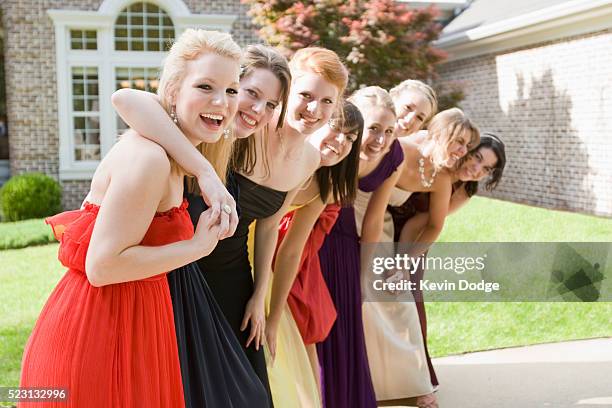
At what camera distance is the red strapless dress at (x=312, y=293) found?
3686 mm

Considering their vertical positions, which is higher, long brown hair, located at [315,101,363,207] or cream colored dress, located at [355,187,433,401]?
long brown hair, located at [315,101,363,207]

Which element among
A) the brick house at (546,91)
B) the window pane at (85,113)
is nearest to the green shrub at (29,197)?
the window pane at (85,113)

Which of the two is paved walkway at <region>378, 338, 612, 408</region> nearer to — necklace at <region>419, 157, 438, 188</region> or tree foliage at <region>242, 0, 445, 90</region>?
necklace at <region>419, 157, 438, 188</region>

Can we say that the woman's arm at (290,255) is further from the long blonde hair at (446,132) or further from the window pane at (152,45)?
the window pane at (152,45)

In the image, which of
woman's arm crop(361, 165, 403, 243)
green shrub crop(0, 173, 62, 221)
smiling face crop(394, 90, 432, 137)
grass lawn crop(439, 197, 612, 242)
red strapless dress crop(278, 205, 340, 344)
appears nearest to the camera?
red strapless dress crop(278, 205, 340, 344)

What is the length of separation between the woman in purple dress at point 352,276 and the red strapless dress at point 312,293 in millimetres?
294

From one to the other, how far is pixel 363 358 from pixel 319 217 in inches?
36.9

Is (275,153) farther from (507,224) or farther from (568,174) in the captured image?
(568,174)

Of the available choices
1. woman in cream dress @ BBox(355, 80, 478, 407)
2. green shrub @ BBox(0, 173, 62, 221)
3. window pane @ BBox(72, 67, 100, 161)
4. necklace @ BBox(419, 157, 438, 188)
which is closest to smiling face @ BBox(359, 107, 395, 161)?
woman in cream dress @ BBox(355, 80, 478, 407)

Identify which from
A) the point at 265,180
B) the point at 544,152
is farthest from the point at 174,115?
the point at 544,152

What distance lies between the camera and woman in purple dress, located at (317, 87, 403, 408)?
13.3 ft

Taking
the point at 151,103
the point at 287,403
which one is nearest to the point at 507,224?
the point at 287,403

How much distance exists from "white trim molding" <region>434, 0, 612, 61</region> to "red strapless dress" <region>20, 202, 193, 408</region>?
38.7 ft

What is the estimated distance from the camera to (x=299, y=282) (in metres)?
3.75
